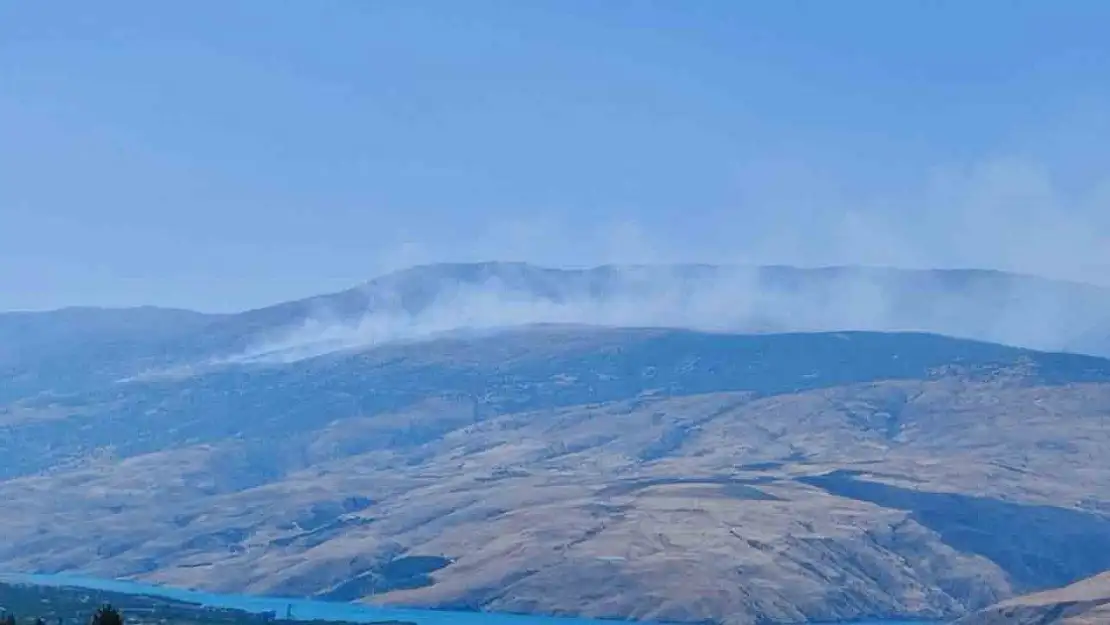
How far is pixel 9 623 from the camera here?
364 feet

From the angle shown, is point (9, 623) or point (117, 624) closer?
point (117, 624)

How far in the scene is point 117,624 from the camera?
9219cm

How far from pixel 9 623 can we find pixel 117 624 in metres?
22.3
